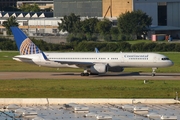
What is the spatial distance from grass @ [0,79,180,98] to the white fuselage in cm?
653

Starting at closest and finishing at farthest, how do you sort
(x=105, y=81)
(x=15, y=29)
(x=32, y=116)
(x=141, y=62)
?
(x=32, y=116), (x=105, y=81), (x=141, y=62), (x=15, y=29)

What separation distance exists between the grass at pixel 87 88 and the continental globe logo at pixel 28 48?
30.1 feet

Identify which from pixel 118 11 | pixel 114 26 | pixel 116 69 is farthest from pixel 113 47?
pixel 118 11

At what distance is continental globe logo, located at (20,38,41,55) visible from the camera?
74812 millimetres

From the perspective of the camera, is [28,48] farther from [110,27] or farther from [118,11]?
[118,11]

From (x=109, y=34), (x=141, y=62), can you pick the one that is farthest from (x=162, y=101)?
(x=109, y=34)

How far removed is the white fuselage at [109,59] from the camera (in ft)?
232

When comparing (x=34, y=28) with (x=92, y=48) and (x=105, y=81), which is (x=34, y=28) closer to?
(x=92, y=48)

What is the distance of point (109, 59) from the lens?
7162 cm

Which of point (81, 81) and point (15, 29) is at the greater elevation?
point (15, 29)

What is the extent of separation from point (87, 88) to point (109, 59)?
1379cm

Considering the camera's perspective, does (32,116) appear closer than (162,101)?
Yes

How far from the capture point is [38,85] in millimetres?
61562

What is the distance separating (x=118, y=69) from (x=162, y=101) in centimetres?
3138
